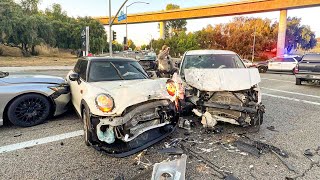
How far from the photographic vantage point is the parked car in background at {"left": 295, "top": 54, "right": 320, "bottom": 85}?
10.5 meters

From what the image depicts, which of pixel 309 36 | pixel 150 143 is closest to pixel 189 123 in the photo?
pixel 150 143

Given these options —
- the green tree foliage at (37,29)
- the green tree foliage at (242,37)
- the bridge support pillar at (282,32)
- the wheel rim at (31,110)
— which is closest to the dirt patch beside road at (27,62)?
the green tree foliage at (37,29)

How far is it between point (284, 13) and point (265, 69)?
18.9 m

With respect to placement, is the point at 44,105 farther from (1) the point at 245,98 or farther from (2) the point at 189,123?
(1) the point at 245,98

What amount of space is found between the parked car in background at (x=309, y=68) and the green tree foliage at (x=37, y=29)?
33924 mm

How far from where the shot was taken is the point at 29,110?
15.7 feet

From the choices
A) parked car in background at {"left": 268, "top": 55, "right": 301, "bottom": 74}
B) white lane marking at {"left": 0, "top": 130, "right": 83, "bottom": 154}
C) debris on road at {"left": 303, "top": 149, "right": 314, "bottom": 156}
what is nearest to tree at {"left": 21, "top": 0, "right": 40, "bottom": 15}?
parked car in background at {"left": 268, "top": 55, "right": 301, "bottom": 74}

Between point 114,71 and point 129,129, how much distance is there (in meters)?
1.69

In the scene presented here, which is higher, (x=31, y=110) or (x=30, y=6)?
(x=30, y=6)

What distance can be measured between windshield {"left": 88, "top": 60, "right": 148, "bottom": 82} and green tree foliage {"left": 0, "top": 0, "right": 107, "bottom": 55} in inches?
1274

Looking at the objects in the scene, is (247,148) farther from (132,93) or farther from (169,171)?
(132,93)

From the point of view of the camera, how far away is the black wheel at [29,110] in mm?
4585

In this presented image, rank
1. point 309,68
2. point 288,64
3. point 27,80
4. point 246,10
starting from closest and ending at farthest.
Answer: point 27,80 < point 309,68 < point 288,64 < point 246,10

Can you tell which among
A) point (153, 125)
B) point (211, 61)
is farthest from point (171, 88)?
point (211, 61)
